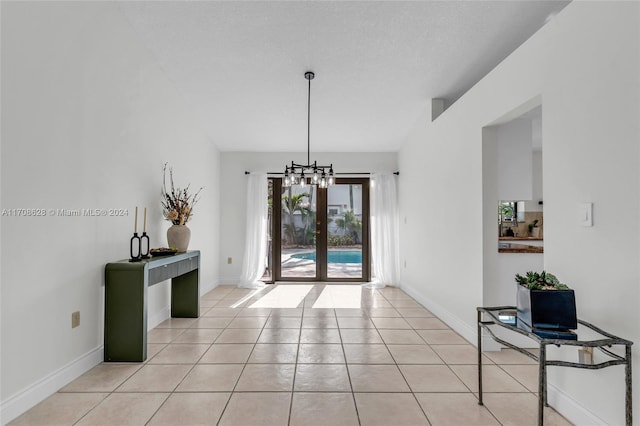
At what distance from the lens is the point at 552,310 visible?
162cm

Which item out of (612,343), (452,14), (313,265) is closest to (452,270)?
(612,343)

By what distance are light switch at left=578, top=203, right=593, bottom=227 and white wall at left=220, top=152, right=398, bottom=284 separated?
4.30m

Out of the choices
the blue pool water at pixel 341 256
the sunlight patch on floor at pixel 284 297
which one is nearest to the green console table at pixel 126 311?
the sunlight patch on floor at pixel 284 297

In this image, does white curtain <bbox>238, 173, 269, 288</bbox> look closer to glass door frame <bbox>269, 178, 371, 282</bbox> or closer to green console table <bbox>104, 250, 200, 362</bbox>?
glass door frame <bbox>269, 178, 371, 282</bbox>

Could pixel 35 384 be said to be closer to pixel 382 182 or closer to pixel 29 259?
pixel 29 259

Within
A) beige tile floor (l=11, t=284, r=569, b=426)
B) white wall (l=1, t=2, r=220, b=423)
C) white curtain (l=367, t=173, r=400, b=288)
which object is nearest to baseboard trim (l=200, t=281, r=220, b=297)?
beige tile floor (l=11, t=284, r=569, b=426)

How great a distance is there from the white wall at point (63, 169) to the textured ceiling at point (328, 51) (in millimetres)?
457

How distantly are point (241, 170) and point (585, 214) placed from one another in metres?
5.17

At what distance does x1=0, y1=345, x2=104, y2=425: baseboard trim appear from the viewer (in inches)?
68.6

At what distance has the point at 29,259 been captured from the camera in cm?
188

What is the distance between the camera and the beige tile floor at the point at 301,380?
6.07 feet

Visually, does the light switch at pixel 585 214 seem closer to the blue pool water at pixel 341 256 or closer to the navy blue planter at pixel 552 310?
the navy blue planter at pixel 552 310

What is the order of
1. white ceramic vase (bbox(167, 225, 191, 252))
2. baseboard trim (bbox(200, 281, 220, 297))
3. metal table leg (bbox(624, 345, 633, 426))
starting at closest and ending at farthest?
metal table leg (bbox(624, 345, 633, 426)) → white ceramic vase (bbox(167, 225, 191, 252)) → baseboard trim (bbox(200, 281, 220, 297))

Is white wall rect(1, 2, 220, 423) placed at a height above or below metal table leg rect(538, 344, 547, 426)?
above
